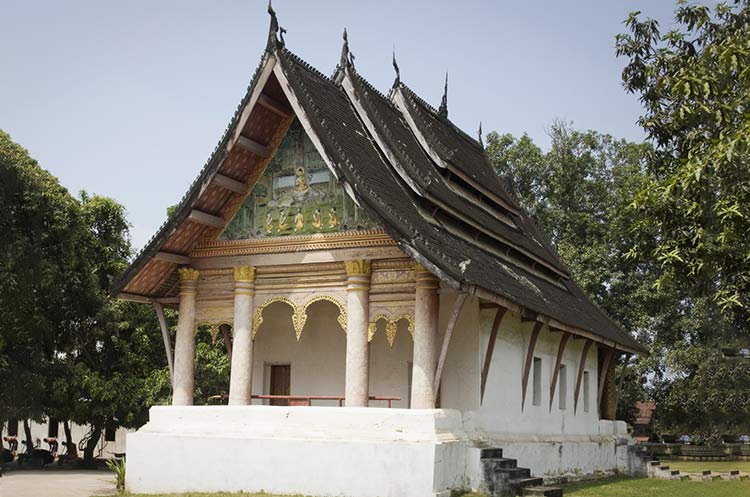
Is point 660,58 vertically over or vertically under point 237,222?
over

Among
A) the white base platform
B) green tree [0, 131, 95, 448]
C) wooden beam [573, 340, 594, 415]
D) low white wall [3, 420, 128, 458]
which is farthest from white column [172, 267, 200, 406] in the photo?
low white wall [3, 420, 128, 458]

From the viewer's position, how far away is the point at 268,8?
1516 cm

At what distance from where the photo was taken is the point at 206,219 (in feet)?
53.0

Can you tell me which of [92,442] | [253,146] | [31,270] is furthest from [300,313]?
[92,442]

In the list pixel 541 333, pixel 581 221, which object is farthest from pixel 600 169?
pixel 541 333

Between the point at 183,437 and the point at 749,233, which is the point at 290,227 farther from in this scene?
the point at 749,233

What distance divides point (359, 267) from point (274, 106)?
3.30m

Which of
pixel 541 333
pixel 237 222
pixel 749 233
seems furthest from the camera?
pixel 541 333

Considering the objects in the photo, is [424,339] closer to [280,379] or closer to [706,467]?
[280,379]

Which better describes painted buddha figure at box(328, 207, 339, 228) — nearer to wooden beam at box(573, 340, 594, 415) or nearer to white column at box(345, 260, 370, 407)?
white column at box(345, 260, 370, 407)

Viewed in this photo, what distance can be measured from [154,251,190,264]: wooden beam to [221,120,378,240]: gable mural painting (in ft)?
2.96

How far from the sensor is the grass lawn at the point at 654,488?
16984 mm

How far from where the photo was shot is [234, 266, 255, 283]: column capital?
15914 millimetres

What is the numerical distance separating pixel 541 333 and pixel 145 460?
8.27 meters
